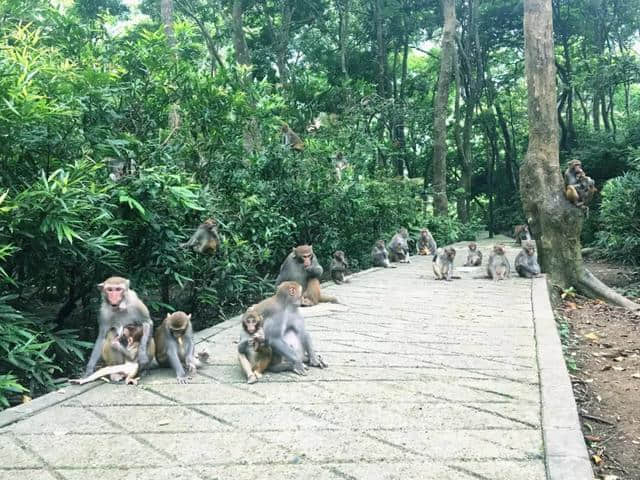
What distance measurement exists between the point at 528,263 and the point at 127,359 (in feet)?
27.8

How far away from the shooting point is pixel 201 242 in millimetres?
7258

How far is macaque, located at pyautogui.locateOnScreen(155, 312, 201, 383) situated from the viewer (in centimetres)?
447

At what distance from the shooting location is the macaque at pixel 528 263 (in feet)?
35.3

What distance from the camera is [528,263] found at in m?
10.8

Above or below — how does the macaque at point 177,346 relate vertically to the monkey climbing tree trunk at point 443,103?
below

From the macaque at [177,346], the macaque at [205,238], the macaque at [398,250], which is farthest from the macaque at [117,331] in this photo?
the macaque at [398,250]

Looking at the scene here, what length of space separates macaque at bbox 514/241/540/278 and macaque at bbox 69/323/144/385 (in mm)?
8302

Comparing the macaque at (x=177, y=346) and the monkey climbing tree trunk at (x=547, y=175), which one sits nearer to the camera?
the macaque at (x=177, y=346)

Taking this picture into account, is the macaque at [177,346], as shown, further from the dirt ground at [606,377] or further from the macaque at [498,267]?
the macaque at [498,267]

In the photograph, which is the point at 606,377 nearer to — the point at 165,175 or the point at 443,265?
the point at 165,175

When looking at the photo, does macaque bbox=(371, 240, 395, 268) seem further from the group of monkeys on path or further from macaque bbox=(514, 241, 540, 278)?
the group of monkeys on path

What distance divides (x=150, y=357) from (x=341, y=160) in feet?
34.1

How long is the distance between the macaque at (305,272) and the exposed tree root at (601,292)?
509cm

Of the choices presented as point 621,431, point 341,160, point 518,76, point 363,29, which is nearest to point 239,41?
point 341,160
